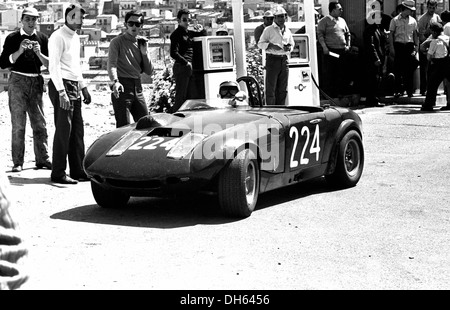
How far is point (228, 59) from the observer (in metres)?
16.1

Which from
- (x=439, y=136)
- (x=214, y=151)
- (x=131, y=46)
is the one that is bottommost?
(x=439, y=136)

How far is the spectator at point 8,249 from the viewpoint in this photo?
2.86m

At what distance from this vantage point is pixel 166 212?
29.8 ft

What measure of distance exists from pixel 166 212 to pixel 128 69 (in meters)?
3.24

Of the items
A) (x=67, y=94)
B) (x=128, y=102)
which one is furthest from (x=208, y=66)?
(x=67, y=94)

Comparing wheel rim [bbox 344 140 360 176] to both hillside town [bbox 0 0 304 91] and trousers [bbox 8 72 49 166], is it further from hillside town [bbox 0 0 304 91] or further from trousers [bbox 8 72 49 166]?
hillside town [bbox 0 0 304 91]

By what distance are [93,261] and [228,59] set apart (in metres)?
9.37

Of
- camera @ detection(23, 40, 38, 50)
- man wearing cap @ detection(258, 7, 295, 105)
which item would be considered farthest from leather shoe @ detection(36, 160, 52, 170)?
man wearing cap @ detection(258, 7, 295, 105)

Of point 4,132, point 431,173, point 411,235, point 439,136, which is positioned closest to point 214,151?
point 411,235

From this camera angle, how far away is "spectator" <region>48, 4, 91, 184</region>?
1066 centimetres

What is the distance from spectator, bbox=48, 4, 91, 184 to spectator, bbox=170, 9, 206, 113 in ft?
13.1

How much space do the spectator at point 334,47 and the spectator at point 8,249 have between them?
50.8 ft

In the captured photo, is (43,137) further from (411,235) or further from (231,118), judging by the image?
(411,235)

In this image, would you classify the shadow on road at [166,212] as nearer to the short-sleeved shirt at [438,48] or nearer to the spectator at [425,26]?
the short-sleeved shirt at [438,48]
